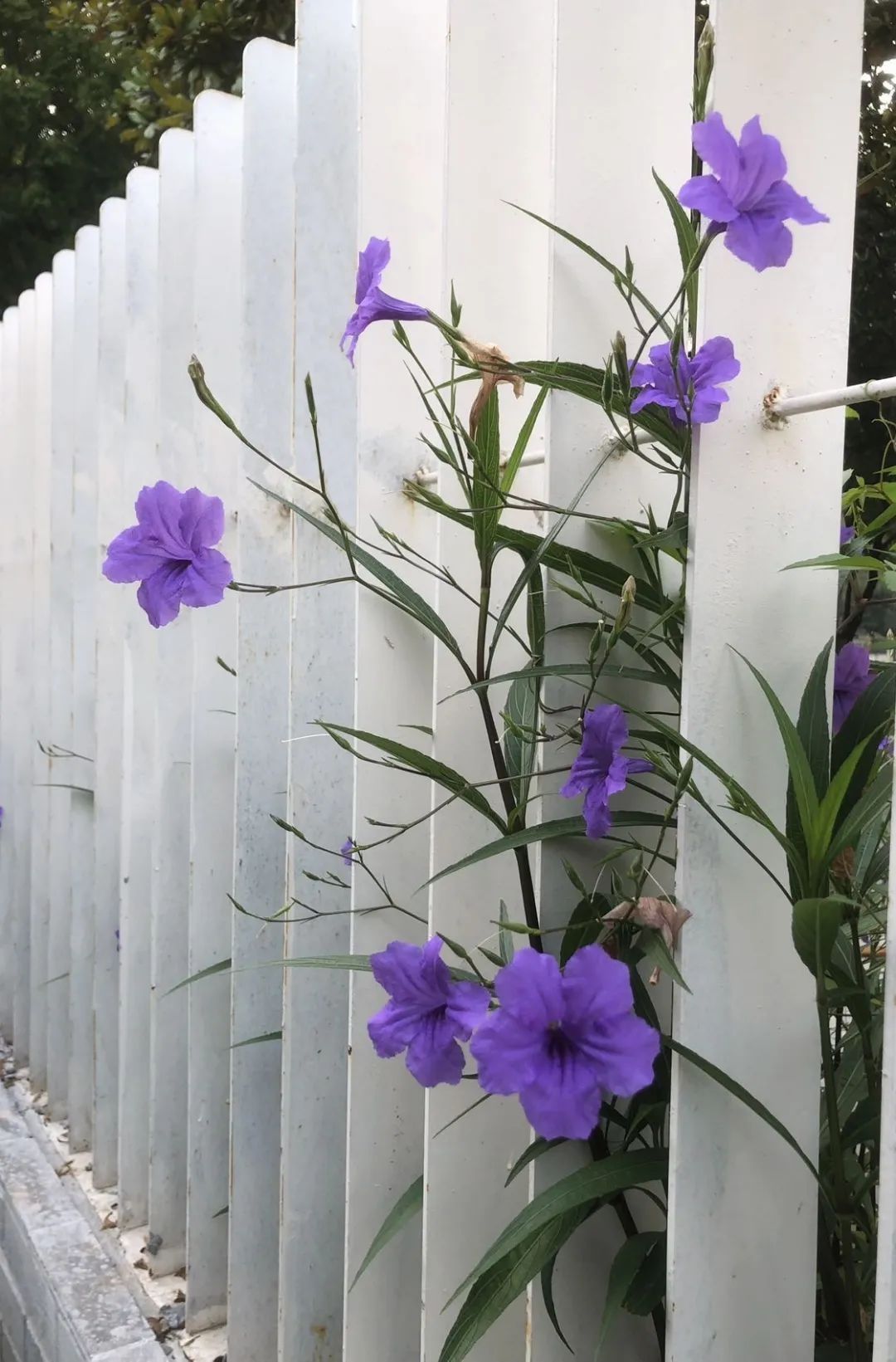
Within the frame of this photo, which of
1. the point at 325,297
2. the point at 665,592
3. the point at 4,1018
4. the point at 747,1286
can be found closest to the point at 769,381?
the point at 665,592

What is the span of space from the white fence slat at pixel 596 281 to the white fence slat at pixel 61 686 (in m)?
1.41

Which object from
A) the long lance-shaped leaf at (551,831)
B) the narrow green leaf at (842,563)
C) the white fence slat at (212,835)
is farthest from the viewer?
the white fence slat at (212,835)

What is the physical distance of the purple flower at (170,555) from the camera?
0.85 metres

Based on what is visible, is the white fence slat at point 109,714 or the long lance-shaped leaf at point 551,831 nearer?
the long lance-shaped leaf at point 551,831

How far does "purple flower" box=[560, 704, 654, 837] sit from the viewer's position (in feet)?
2.40

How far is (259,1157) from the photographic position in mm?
1417

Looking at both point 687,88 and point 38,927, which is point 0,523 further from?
point 687,88

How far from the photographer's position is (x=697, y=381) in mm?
676

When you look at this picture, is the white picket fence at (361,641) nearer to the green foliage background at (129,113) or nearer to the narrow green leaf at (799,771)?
the narrow green leaf at (799,771)

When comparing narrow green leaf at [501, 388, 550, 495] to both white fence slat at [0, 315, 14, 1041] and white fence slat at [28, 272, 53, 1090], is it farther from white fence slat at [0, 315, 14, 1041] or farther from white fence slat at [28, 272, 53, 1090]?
white fence slat at [0, 315, 14, 1041]

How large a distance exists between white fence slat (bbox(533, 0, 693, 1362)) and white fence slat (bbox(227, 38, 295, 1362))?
1.82ft

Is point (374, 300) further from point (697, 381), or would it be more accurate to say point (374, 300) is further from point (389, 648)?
point (389, 648)

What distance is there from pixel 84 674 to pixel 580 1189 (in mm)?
1521

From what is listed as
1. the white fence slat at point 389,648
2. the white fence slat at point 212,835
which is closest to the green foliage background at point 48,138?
the white fence slat at point 212,835
